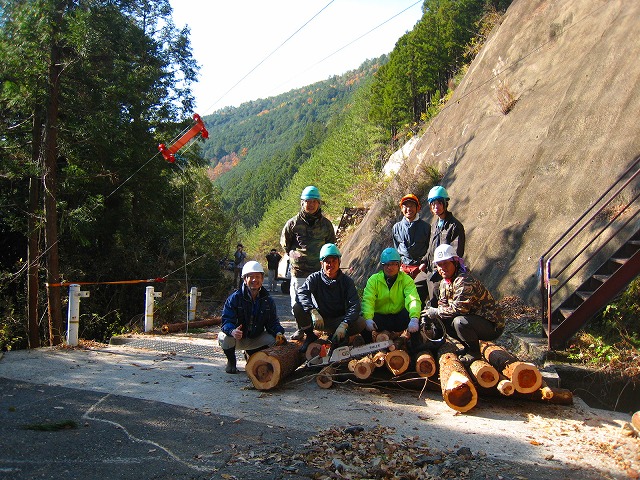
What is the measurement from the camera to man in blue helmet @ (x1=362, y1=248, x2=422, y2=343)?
6.72m

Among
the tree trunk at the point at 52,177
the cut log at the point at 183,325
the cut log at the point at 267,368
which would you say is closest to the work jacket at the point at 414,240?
the cut log at the point at 267,368

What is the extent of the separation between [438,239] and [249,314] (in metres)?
2.81

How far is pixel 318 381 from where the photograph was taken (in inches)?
254

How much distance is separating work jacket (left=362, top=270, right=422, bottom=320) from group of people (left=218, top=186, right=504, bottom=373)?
1 centimetres

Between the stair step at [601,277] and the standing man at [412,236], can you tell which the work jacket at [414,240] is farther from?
the stair step at [601,277]

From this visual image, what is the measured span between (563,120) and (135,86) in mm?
10977

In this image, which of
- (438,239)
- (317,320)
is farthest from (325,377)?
(438,239)

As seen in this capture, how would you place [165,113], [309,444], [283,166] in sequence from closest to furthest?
1. [309,444]
2. [165,113]
3. [283,166]

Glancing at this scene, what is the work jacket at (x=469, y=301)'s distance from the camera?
594 cm

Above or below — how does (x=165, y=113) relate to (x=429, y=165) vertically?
above

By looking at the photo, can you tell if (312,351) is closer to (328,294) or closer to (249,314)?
(328,294)

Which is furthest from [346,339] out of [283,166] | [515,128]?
[283,166]

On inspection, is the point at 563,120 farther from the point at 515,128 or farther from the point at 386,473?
the point at 386,473

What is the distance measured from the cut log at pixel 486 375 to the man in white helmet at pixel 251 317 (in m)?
2.39
